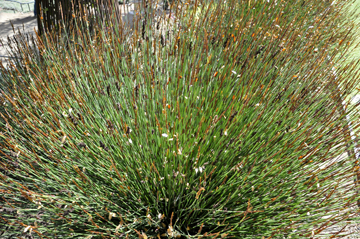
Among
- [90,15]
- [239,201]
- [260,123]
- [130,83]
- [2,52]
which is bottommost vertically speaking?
[2,52]

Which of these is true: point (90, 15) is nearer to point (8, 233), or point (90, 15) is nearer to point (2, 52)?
point (8, 233)

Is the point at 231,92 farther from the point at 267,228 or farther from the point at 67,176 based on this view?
the point at 67,176

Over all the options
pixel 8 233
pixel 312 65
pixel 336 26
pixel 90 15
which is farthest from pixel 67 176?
pixel 336 26

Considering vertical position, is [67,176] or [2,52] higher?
[67,176]

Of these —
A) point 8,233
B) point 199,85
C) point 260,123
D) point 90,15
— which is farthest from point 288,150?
A: point 90,15

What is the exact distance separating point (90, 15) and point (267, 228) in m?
3.41

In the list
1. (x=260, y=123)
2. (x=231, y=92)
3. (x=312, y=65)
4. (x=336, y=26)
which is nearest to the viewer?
(x=260, y=123)

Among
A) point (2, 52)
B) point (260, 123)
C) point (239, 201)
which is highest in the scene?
point (260, 123)

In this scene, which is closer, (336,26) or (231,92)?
(231,92)

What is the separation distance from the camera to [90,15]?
3.47m

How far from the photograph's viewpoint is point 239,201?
1979 millimetres

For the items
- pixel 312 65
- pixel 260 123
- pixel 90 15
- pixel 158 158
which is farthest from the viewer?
pixel 90 15

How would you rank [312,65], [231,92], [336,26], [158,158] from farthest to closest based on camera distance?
[336,26], [312,65], [231,92], [158,158]

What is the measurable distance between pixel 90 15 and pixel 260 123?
2.79 metres
